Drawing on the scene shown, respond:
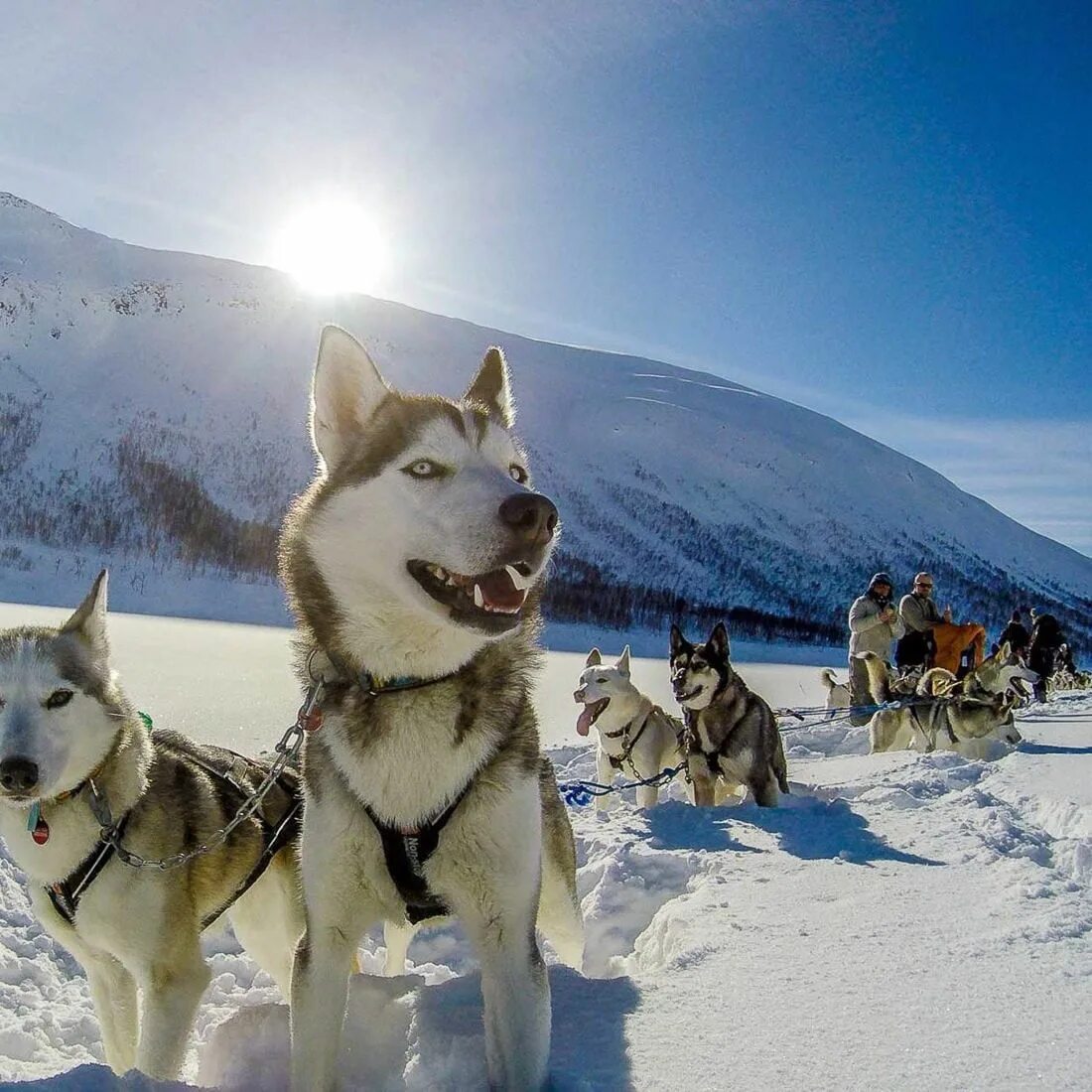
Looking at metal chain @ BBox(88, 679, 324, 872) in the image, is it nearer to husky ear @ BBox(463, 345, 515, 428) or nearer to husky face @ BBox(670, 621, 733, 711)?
husky ear @ BBox(463, 345, 515, 428)

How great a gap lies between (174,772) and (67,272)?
406 ft

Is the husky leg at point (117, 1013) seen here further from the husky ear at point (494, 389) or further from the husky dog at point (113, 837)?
the husky ear at point (494, 389)

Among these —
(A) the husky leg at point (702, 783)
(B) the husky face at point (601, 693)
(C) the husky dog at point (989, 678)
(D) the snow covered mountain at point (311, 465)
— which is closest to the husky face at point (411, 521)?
(A) the husky leg at point (702, 783)

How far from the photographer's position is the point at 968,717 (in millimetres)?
8719

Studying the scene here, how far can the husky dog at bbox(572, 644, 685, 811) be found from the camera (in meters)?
6.81

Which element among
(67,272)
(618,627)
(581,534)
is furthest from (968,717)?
(67,272)

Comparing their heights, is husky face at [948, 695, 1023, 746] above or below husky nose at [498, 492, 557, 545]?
below

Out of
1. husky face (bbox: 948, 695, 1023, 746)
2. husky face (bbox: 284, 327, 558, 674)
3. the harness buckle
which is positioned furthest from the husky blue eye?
husky face (bbox: 948, 695, 1023, 746)

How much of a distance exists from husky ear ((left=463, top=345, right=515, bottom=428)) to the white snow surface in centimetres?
169

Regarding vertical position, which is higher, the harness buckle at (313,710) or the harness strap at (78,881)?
the harness buckle at (313,710)

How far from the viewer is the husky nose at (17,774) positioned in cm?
241

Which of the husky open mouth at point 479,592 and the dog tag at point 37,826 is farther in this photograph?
the dog tag at point 37,826

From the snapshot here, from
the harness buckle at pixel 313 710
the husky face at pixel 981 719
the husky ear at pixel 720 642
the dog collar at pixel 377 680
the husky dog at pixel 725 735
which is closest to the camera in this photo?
the dog collar at pixel 377 680

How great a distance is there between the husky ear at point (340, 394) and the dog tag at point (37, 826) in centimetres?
143
